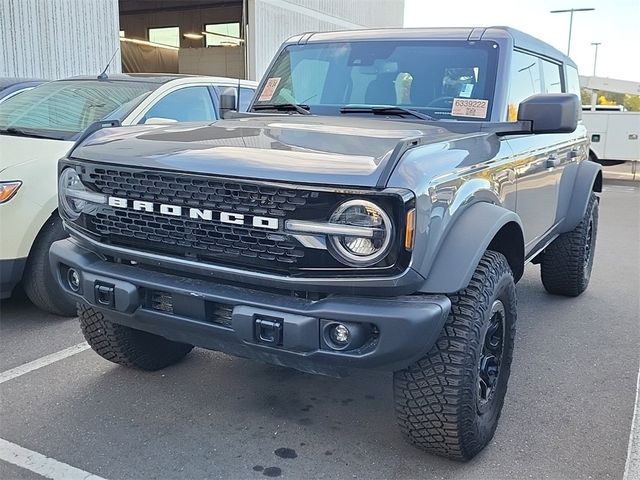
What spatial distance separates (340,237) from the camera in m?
2.29

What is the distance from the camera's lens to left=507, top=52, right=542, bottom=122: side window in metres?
3.58

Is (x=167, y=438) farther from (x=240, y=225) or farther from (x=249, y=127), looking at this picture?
(x=249, y=127)

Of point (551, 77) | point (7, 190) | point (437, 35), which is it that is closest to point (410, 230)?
point (437, 35)

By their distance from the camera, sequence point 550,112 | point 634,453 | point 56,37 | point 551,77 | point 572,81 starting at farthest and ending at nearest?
point 56,37 < point 572,81 < point 551,77 < point 550,112 < point 634,453

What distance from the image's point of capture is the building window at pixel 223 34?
950 inches

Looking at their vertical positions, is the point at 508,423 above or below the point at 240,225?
below

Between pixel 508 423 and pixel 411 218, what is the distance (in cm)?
149

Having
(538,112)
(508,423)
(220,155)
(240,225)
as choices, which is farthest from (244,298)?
(538,112)

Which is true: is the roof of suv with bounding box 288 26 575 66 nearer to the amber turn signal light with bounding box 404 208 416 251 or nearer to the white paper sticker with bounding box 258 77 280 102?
the white paper sticker with bounding box 258 77 280 102

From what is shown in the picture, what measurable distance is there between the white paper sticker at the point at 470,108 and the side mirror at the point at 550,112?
210mm

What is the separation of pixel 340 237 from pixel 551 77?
3.11 m

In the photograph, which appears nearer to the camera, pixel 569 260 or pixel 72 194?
pixel 72 194

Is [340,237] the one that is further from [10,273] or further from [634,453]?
[10,273]

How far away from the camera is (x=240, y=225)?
2.41m
